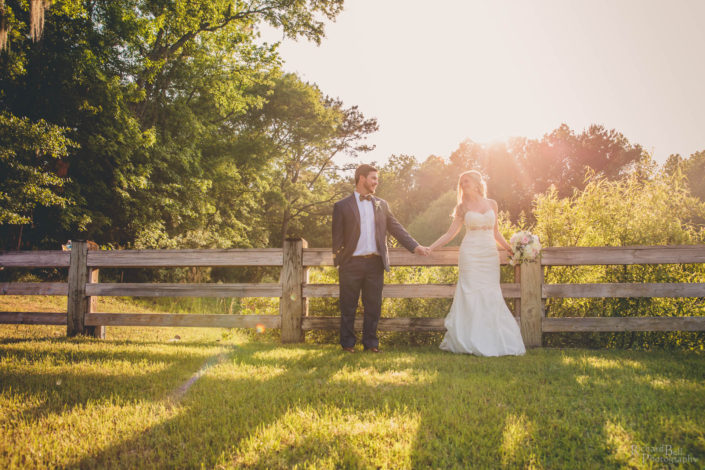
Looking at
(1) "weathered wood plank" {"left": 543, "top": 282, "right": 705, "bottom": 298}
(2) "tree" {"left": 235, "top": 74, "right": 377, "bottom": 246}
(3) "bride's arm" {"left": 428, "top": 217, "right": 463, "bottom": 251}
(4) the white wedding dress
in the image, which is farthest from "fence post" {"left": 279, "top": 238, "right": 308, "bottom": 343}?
(2) "tree" {"left": 235, "top": 74, "right": 377, "bottom": 246}

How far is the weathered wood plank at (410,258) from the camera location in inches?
202

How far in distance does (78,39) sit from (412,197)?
3230cm

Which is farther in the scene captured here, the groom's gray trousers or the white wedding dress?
the groom's gray trousers

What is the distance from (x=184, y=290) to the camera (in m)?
5.40

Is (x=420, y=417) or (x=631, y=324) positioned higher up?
(x=631, y=324)

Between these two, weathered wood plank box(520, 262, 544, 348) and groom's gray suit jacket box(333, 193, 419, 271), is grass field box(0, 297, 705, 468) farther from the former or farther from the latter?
groom's gray suit jacket box(333, 193, 419, 271)

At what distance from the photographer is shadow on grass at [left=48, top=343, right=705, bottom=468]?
195cm

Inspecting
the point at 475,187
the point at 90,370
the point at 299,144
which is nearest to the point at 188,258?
the point at 90,370

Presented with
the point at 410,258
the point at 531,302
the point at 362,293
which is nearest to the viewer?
the point at 362,293

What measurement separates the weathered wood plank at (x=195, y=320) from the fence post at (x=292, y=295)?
17 centimetres

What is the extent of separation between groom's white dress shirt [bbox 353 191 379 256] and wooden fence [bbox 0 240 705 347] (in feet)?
2.03

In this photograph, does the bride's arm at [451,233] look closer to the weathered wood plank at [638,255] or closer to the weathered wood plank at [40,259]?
the weathered wood plank at [638,255]

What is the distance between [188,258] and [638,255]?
6242 millimetres

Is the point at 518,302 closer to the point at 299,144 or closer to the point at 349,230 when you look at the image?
the point at 349,230
